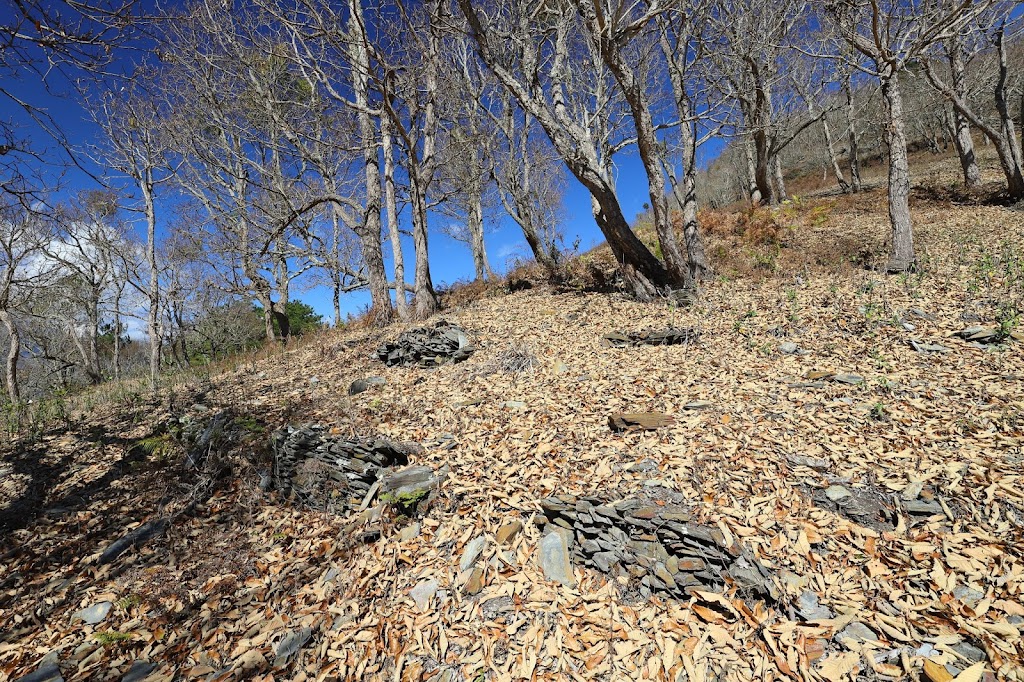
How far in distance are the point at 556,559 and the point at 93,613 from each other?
11.0 ft

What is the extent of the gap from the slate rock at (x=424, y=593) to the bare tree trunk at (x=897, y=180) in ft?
29.9

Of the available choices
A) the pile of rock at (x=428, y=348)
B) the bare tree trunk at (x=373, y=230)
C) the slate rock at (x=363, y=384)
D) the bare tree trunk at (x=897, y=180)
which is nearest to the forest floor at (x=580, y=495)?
the slate rock at (x=363, y=384)

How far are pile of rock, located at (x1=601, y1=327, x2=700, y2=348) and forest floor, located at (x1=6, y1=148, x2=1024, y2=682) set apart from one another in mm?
185

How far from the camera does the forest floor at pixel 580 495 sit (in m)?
2.32

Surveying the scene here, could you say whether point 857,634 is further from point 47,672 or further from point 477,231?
point 477,231

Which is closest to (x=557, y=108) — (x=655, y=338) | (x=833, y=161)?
(x=655, y=338)

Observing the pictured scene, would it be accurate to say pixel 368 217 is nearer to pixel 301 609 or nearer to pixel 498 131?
pixel 498 131

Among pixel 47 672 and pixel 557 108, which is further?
pixel 557 108

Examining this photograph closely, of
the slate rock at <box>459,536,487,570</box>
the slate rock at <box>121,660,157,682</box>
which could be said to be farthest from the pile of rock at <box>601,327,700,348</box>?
the slate rock at <box>121,660,157,682</box>

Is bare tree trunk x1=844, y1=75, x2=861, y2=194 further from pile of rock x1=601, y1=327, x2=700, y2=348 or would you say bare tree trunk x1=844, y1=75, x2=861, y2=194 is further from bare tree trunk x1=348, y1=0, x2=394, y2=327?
bare tree trunk x1=348, y1=0, x2=394, y2=327

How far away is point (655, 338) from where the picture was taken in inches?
245

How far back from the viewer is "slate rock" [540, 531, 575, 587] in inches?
111

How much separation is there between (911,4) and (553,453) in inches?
413

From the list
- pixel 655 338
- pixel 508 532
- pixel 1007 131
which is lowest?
pixel 508 532
